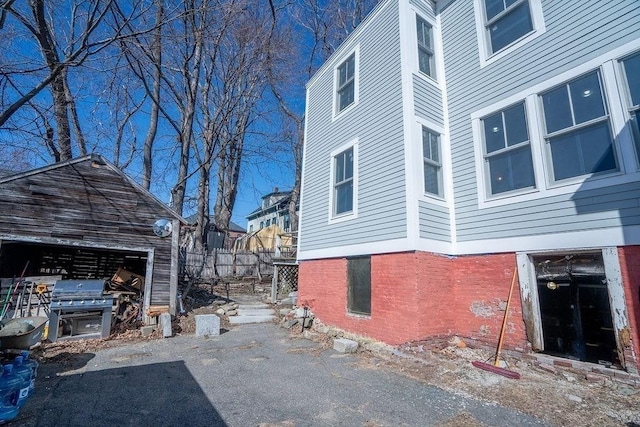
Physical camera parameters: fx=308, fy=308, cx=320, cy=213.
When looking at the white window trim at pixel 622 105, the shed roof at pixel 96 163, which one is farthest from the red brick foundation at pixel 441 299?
the shed roof at pixel 96 163

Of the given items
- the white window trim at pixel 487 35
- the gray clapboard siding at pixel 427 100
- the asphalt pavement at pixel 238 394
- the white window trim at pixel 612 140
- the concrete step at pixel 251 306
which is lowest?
the asphalt pavement at pixel 238 394

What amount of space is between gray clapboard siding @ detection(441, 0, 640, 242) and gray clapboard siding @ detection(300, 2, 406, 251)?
59.5 inches

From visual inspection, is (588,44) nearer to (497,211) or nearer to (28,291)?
(497,211)

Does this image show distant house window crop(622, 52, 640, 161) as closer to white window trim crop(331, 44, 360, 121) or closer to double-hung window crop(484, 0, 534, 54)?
double-hung window crop(484, 0, 534, 54)

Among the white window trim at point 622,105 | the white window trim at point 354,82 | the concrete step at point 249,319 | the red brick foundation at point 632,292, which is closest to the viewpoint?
the red brick foundation at point 632,292

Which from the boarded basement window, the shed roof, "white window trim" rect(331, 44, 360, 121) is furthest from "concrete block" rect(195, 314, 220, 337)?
"white window trim" rect(331, 44, 360, 121)

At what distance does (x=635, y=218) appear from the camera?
178 inches

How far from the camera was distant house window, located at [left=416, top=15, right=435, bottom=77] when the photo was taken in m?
7.90

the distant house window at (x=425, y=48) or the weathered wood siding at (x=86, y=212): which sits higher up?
the distant house window at (x=425, y=48)

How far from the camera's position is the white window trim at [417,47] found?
7.48 meters

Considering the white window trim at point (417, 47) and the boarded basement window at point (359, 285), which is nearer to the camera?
the boarded basement window at point (359, 285)

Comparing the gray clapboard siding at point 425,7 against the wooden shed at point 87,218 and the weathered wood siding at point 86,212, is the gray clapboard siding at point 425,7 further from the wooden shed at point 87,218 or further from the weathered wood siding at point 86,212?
the weathered wood siding at point 86,212

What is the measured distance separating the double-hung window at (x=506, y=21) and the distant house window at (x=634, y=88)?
6.82 ft

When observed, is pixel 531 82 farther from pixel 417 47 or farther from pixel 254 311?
pixel 254 311
